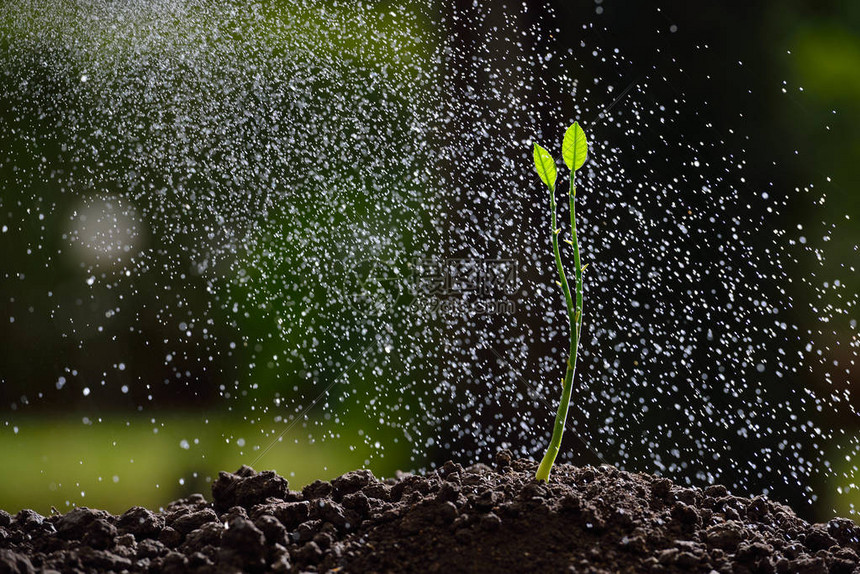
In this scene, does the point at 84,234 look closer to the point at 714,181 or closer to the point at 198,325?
the point at 198,325

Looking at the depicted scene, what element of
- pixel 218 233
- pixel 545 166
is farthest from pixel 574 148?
pixel 218 233

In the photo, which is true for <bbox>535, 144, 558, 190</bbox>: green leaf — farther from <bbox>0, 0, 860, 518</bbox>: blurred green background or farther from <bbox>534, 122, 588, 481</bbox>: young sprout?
<bbox>0, 0, 860, 518</bbox>: blurred green background

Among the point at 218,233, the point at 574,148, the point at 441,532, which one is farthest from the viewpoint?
the point at 218,233

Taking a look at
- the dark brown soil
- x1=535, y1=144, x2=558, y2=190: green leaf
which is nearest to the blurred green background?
the dark brown soil

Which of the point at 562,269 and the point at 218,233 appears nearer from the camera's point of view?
the point at 562,269

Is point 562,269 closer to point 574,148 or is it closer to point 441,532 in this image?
point 574,148
